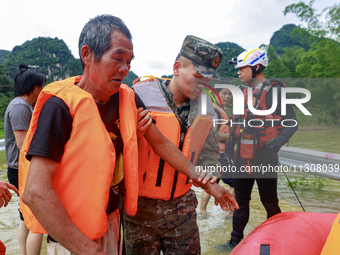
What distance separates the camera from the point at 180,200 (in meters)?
1.89

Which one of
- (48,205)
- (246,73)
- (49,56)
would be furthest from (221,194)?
(49,56)

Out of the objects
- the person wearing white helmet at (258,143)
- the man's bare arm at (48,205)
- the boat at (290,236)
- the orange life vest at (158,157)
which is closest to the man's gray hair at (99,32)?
the man's bare arm at (48,205)

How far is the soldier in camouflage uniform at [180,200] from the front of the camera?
5.90 feet

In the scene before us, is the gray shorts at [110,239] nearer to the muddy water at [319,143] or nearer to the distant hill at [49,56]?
the muddy water at [319,143]

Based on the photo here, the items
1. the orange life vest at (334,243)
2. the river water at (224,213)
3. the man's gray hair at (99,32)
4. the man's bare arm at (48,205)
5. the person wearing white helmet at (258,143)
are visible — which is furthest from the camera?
the river water at (224,213)

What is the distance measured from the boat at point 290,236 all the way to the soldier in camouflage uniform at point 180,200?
0.41m

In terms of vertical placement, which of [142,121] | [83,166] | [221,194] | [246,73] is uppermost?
[246,73]

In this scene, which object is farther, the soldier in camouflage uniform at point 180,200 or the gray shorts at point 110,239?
the soldier in camouflage uniform at point 180,200

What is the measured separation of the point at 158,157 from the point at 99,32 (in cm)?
95

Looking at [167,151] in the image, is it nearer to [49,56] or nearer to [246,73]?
[246,73]

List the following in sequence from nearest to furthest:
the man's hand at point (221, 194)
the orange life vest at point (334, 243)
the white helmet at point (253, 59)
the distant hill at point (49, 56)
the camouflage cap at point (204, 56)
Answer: the orange life vest at point (334, 243)
the man's hand at point (221, 194)
the camouflage cap at point (204, 56)
the white helmet at point (253, 59)
the distant hill at point (49, 56)

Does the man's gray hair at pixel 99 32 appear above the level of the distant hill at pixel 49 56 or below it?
below

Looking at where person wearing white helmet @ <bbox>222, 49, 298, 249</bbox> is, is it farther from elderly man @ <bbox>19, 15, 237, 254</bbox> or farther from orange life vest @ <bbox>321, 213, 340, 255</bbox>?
elderly man @ <bbox>19, 15, 237, 254</bbox>

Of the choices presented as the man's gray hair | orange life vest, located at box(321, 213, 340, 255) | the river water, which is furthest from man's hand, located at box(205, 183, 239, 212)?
the river water
